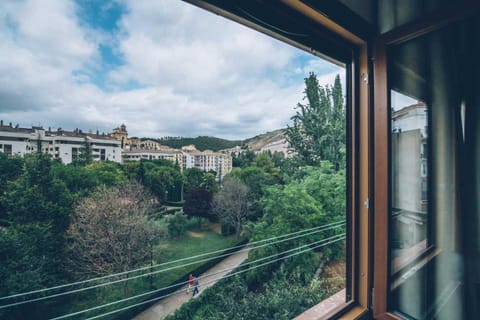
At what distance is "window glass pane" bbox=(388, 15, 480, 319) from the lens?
3.08ft

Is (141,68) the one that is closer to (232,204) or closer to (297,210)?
(232,204)

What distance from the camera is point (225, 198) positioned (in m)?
3.69

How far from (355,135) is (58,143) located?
2.00m

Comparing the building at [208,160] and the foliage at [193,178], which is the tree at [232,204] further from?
the foliage at [193,178]

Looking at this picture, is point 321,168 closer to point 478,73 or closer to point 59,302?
point 478,73

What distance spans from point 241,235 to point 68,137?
10.9ft

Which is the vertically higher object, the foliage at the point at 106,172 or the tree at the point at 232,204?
the foliage at the point at 106,172

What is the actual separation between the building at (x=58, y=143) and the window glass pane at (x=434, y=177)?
2043 mm

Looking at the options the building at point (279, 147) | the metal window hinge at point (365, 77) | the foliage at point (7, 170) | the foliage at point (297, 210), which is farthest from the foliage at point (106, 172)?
the foliage at point (297, 210)

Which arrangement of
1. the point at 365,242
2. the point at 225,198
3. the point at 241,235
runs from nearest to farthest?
the point at 365,242 < the point at 225,198 < the point at 241,235

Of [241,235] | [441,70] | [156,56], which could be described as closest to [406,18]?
[441,70]

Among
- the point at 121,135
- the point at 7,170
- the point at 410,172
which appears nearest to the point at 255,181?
the point at 121,135

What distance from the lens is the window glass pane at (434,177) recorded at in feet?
3.08

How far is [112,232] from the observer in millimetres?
2592
